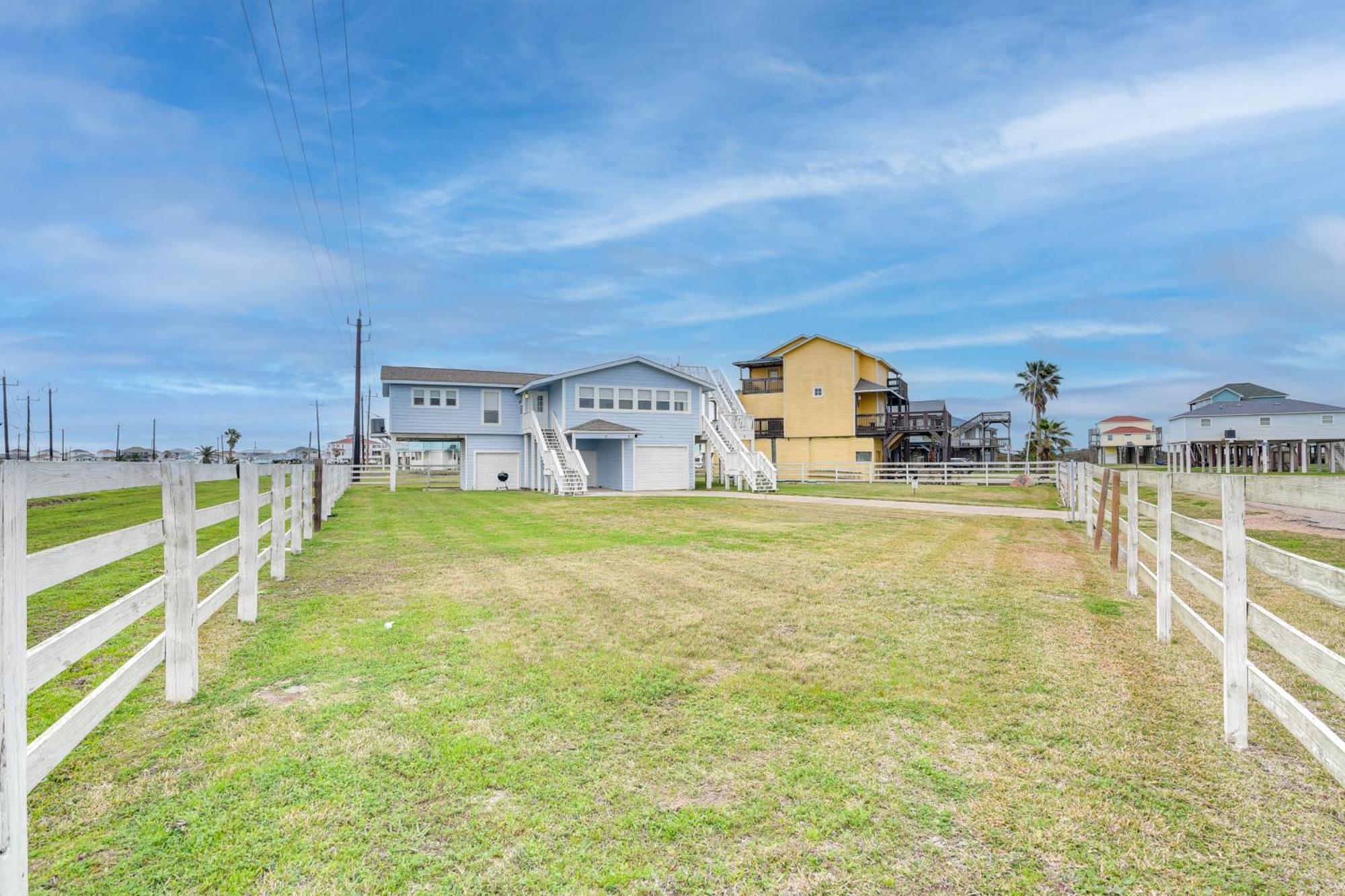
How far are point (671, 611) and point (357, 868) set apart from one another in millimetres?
4437

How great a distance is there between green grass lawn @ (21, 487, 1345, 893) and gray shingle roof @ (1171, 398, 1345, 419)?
52536mm

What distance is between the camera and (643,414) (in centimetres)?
3219

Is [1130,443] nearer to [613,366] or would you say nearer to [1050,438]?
[1050,438]

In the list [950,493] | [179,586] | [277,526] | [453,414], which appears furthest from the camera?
[453,414]

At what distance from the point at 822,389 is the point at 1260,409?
30603 millimetres

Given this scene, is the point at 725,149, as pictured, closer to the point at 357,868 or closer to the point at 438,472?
the point at 357,868

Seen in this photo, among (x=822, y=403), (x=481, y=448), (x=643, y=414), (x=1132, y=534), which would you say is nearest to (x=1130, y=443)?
(x=822, y=403)

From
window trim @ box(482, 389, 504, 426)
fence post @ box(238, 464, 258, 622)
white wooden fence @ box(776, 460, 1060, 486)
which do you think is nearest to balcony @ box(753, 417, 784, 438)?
white wooden fence @ box(776, 460, 1060, 486)

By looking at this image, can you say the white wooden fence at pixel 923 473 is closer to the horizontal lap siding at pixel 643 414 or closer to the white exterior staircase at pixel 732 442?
the white exterior staircase at pixel 732 442

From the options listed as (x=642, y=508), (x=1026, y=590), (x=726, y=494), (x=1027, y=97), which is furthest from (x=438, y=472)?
(x=1026, y=590)

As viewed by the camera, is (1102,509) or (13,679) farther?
(1102,509)

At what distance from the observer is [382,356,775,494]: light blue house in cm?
3092

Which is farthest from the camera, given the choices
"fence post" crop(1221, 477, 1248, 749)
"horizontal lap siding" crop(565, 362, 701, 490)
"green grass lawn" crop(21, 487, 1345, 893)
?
"horizontal lap siding" crop(565, 362, 701, 490)

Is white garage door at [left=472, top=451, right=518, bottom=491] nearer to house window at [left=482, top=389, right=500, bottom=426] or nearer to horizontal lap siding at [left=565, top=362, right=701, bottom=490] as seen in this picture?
house window at [left=482, top=389, right=500, bottom=426]
